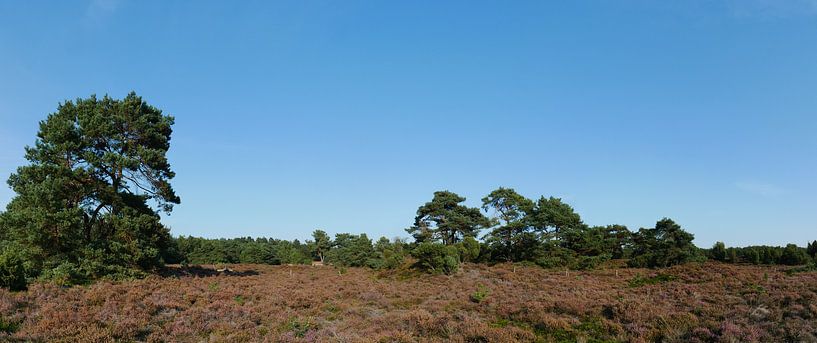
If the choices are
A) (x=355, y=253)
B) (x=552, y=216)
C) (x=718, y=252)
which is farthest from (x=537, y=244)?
(x=355, y=253)

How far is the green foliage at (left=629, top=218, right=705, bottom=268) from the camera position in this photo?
40.8 meters

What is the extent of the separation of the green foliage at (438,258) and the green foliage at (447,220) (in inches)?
652

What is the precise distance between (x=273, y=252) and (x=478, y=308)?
2449 inches

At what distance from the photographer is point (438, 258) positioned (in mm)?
35125

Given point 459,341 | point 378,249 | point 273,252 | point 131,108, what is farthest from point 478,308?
point 273,252

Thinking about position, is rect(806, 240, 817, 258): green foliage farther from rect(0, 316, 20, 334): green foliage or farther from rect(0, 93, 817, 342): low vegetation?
rect(0, 316, 20, 334): green foliage

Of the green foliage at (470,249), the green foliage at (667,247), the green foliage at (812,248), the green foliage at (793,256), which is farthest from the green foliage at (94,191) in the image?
the green foliage at (812,248)

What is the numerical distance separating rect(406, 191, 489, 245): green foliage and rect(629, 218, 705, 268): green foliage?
62.6 feet

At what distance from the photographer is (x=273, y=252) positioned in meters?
71.6

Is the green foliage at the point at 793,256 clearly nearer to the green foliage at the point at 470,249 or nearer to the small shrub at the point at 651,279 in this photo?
the small shrub at the point at 651,279

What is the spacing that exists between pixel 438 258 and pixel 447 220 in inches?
729

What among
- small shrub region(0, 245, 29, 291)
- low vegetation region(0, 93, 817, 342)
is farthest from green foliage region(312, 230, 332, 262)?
small shrub region(0, 245, 29, 291)

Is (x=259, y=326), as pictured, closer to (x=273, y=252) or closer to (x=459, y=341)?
(x=459, y=341)

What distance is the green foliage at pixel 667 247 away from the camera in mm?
40750
